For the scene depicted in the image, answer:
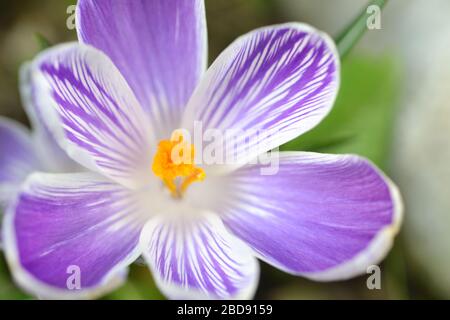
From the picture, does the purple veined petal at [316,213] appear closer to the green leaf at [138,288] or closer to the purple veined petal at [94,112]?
the purple veined petal at [94,112]

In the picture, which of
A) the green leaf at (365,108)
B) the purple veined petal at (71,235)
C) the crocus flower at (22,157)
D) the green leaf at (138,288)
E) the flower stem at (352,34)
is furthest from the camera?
the green leaf at (365,108)

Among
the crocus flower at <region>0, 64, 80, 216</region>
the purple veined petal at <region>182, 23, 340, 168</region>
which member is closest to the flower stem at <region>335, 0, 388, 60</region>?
the purple veined petal at <region>182, 23, 340, 168</region>

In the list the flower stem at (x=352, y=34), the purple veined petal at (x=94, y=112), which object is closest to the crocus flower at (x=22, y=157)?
the purple veined petal at (x=94, y=112)

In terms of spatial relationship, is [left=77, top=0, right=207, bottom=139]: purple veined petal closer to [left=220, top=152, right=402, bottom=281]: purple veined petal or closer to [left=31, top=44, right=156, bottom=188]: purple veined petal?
[left=31, top=44, right=156, bottom=188]: purple veined petal

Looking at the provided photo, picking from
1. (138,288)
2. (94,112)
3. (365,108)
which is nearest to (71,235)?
(94,112)
